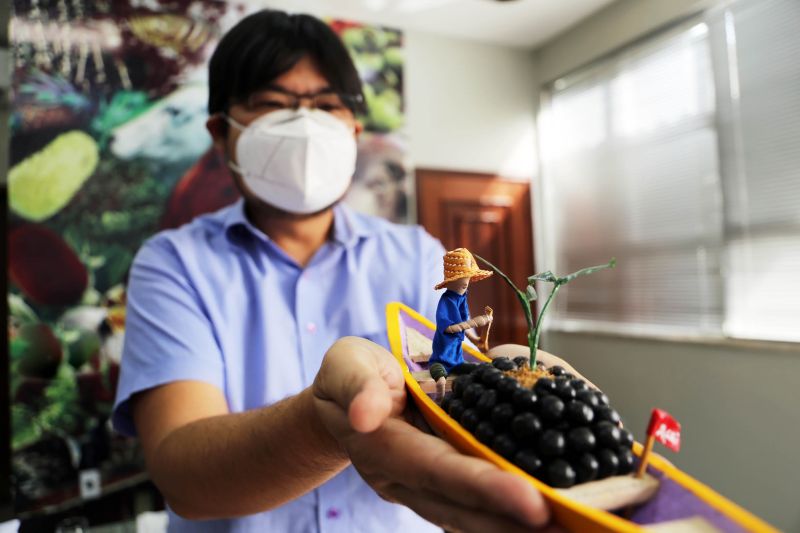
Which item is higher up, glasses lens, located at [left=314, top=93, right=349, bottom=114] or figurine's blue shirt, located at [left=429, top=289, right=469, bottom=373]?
glasses lens, located at [left=314, top=93, right=349, bottom=114]

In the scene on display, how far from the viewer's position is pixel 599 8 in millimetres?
694

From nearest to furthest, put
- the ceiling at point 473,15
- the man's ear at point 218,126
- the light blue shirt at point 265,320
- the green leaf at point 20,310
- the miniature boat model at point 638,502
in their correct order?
the miniature boat model at point 638,502 → the light blue shirt at point 265,320 → the man's ear at point 218,126 → the ceiling at point 473,15 → the green leaf at point 20,310

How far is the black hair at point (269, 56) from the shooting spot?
544 mm

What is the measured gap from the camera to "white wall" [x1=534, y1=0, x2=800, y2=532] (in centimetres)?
29

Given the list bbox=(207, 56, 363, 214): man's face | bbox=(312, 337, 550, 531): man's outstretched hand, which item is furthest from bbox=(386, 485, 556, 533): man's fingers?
bbox=(207, 56, 363, 214): man's face

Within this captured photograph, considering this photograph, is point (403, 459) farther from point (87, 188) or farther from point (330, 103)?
point (87, 188)

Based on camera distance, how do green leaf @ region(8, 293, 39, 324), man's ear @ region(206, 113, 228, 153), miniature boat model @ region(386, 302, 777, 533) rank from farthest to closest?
green leaf @ region(8, 293, 39, 324) → man's ear @ region(206, 113, 228, 153) → miniature boat model @ region(386, 302, 777, 533)

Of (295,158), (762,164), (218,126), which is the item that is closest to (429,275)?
(295,158)

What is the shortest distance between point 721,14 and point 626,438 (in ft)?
2.20

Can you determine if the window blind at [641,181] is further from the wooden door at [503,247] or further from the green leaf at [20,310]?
the green leaf at [20,310]

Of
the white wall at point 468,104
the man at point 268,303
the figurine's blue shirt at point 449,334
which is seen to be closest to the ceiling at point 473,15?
the white wall at point 468,104

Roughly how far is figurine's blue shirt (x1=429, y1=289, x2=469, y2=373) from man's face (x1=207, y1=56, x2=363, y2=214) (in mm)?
378

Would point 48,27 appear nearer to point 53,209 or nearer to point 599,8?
point 53,209

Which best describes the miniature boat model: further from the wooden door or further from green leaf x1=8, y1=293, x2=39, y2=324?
green leaf x1=8, y1=293, x2=39, y2=324
